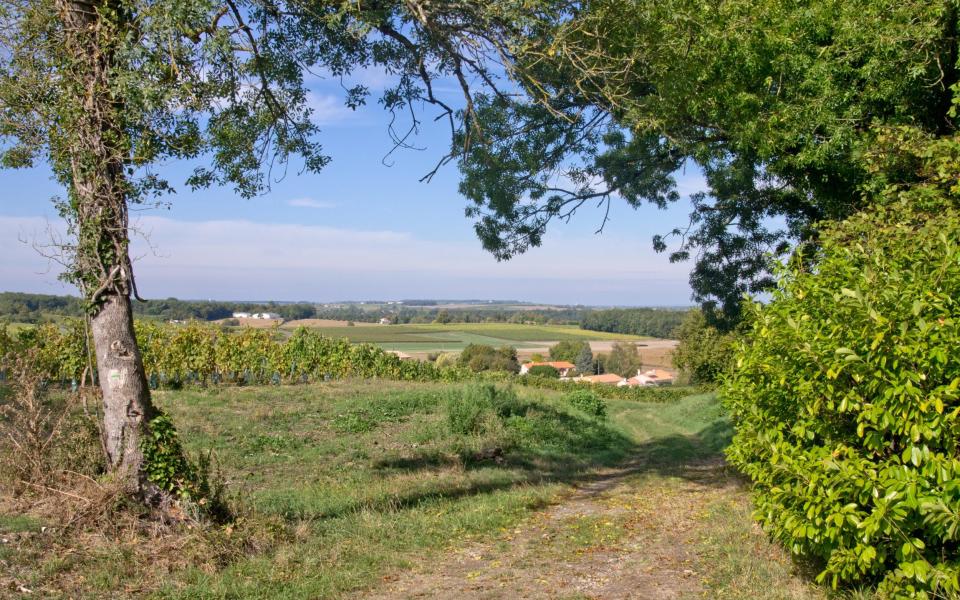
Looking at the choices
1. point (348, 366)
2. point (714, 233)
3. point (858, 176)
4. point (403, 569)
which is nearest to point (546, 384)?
point (348, 366)

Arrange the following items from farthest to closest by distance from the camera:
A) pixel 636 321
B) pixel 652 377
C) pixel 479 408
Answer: pixel 636 321 < pixel 652 377 < pixel 479 408

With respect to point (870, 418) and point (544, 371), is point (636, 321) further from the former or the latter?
point (870, 418)

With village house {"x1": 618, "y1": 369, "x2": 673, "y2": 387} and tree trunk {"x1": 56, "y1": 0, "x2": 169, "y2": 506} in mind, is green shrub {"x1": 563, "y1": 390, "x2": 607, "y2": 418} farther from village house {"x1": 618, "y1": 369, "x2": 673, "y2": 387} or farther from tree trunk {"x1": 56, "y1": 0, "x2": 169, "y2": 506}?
village house {"x1": 618, "y1": 369, "x2": 673, "y2": 387}

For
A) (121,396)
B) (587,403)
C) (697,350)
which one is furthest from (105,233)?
(697,350)

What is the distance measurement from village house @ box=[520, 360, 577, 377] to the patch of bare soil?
34.2 metres

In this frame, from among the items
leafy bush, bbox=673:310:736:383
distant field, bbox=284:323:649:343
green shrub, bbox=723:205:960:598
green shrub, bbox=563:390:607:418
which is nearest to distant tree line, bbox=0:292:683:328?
distant field, bbox=284:323:649:343

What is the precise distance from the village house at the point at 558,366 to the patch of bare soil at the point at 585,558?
34.2m

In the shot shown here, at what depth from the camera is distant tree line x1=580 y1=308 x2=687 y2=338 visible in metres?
53.9

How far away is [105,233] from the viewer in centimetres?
549

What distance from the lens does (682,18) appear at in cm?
744

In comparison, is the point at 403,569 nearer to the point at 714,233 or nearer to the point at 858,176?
the point at 858,176

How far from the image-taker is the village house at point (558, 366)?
144 feet

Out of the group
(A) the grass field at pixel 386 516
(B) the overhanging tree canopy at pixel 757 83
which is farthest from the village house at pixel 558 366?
(B) the overhanging tree canopy at pixel 757 83

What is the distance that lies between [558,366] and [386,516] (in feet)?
138
